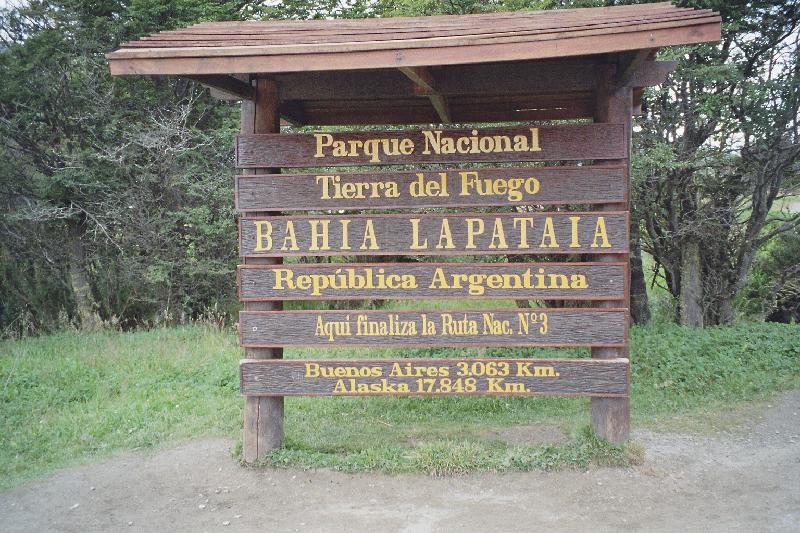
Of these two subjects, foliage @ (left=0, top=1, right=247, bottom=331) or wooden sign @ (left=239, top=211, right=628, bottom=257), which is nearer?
wooden sign @ (left=239, top=211, right=628, bottom=257)

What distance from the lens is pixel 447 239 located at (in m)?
5.68

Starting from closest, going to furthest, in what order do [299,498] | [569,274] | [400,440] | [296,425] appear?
1. [299,498]
2. [569,274]
3. [400,440]
4. [296,425]

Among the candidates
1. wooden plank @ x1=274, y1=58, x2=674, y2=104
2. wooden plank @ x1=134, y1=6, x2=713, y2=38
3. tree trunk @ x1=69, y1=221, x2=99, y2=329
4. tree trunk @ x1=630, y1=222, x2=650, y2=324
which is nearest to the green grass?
tree trunk @ x1=630, y1=222, x2=650, y2=324

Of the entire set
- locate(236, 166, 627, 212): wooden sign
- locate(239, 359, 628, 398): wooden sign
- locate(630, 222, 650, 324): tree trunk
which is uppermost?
locate(236, 166, 627, 212): wooden sign

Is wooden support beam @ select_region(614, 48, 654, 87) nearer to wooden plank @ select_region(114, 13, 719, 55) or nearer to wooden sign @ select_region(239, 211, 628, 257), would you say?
wooden plank @ select_region(114, 13, 719, 55)

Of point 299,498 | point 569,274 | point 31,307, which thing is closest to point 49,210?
point 31,307

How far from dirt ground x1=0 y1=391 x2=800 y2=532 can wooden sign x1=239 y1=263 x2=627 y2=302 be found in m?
1.43

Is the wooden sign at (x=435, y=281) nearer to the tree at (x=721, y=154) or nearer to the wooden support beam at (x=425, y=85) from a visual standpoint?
the wooden support beam at (x=425, y=85)

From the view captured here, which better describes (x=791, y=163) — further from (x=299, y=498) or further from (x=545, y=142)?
(x=299, y=498)

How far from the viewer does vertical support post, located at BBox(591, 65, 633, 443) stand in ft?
18.5

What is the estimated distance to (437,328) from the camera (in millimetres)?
5684

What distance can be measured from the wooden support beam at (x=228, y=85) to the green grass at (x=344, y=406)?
3.01m

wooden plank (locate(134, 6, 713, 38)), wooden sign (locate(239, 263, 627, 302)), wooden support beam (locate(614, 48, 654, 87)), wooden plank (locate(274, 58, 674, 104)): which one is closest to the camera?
wooden support beam (locate(614, 48, 654, 87))

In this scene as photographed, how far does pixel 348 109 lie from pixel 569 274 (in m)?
2.96
